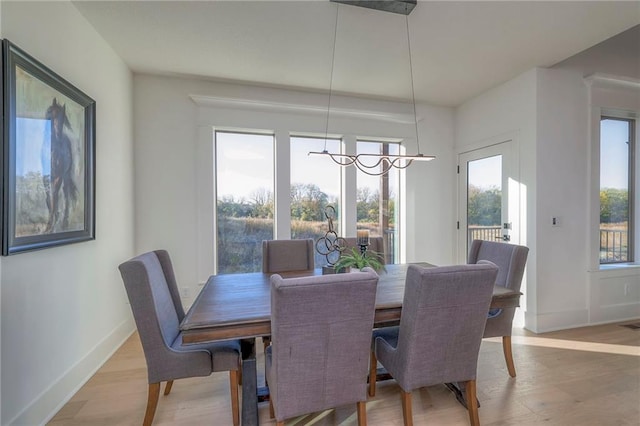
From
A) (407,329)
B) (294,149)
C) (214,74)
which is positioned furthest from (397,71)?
(407,329)

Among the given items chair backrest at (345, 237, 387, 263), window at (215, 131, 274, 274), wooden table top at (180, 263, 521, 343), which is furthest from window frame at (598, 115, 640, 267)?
window at (215, 131, 274, 274)

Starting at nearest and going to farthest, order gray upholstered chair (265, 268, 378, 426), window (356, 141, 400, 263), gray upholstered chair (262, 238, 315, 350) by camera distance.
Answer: gray upholstered chair (265, 268, 378, 426)
gray upholstered chair (262, 238, 315, 350)
window (356, 141, 400, 263)

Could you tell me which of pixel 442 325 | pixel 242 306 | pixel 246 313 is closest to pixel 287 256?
pixel 242 306

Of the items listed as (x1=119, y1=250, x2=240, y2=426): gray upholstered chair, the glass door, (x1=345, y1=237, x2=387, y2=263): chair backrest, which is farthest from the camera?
the glass door

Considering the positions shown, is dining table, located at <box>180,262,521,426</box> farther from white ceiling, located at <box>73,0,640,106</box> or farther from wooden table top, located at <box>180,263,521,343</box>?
white ceiling, located at <box>73,0,640,106</box>

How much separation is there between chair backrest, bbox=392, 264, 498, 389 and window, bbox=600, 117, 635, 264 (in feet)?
9.75

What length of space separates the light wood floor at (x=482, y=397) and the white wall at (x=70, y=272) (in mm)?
221

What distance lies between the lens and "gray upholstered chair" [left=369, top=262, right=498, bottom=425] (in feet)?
4.61

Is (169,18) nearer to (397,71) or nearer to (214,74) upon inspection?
(214,74)

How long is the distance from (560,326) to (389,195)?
7.56ft

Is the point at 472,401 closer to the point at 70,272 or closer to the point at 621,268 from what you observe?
the point at 70,272

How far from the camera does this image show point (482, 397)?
1.93 meters

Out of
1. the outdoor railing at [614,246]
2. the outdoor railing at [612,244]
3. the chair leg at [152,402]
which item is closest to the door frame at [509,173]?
the outdoor railing at [612,244]

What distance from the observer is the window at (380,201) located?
3873mm
